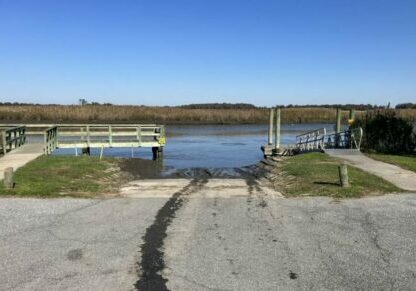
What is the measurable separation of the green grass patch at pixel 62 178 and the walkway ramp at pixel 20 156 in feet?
1.32

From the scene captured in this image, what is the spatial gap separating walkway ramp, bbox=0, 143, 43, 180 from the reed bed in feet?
162

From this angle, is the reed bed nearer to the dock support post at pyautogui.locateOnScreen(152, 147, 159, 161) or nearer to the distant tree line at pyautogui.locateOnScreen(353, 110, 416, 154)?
the distant tree line at pyautogui.locateOnScreen(353, 110, 416, 154)

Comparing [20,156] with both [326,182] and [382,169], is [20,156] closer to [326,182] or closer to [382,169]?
[326,182]

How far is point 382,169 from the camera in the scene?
677 inches

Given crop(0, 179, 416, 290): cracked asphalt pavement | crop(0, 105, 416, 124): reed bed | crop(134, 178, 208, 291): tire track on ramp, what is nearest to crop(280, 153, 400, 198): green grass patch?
crop(0, 179, 416, 290): cracked asphalt pavement

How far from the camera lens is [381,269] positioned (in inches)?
271

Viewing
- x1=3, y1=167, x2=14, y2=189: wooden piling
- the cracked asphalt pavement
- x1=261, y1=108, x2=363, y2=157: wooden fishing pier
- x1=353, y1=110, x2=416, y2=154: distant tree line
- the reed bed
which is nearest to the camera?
the cracked asphalt pavement

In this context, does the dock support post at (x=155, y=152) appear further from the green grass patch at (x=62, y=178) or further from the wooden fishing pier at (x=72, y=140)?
the green grass patch at (x=62, y=178)

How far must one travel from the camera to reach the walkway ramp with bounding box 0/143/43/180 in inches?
690

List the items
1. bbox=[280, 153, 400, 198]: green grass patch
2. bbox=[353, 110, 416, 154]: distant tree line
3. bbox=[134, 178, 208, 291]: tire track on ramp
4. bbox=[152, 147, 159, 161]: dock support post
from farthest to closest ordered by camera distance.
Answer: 1. bbox=[152, 147, 159, 161]: dock support post
2. bbox=[353, 110, 416, 154]: distant tree line
3. bbox=[280, 153, 400, 198]: green grass patch
4. bbox=[134, 178, 208, 291]: tire track on ramp

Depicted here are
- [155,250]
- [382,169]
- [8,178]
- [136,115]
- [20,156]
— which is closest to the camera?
[155,250]

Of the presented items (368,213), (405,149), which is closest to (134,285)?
(368,213)

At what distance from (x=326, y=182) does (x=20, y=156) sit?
473 inches

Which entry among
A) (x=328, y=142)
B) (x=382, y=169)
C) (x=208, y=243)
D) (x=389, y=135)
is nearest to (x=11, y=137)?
(x=328, y=142)
